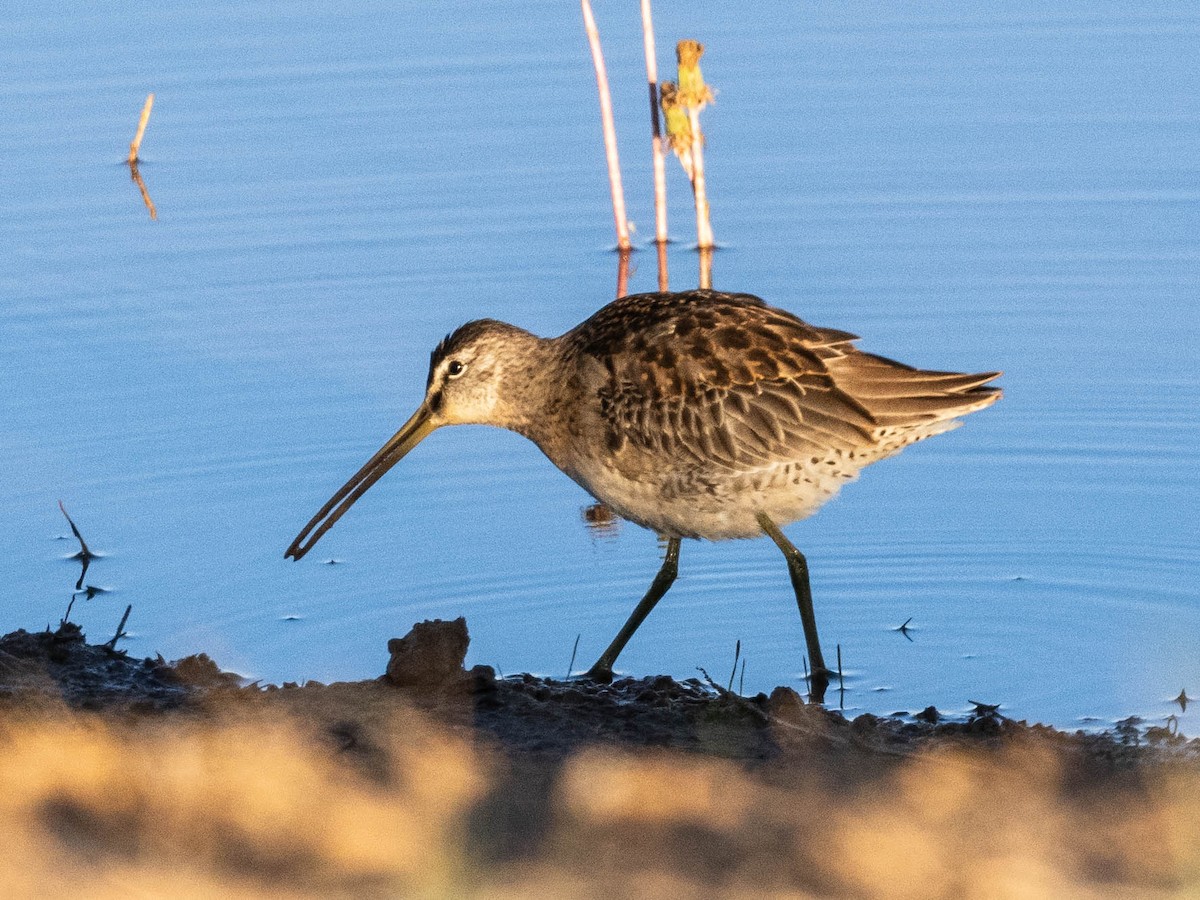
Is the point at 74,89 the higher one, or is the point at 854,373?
the point at 74,89

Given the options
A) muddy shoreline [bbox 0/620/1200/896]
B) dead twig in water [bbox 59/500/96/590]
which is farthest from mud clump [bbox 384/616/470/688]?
dead twig in water [bbox 59/500/96/590]

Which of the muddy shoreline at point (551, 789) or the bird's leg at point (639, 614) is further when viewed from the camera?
the bird's leg at point (639, 614)

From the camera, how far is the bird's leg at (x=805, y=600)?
5.46 m

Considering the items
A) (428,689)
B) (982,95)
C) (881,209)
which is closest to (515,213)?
(881,209)

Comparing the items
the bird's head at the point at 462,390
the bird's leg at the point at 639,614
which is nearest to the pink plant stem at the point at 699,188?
the bird's head at the point at 462,390

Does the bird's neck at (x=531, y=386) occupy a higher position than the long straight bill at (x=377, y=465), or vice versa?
the bird's neck at (x=531, y=386)

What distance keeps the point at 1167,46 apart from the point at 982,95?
0.97 m

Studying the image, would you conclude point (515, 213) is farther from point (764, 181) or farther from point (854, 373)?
point (854, 373)

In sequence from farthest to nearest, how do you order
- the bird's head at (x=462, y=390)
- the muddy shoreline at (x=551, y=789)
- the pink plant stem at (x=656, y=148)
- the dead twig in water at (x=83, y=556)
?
1. the pink plant stem at (x=656, y=148)
2. the dead twig in water at (x=83, y=556)
3. the bird's head at (x=462, y=390)
4. the muddy shoreline at (x=551, y=789)

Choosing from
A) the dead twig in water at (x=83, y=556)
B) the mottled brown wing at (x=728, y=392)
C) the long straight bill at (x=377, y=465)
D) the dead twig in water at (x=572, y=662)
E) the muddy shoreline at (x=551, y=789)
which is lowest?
the muddy shoreline at (x=551, y=789)

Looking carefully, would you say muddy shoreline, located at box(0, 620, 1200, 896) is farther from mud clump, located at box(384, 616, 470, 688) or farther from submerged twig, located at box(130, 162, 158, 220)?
submerged twig, located at box(130, 162, 158, 220)

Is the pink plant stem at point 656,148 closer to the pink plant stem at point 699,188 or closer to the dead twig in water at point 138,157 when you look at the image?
the pink plant stem at point 699,188

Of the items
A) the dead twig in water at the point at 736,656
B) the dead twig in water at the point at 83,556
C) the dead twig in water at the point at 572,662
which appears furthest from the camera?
the dead twig in water at the point at 83,556

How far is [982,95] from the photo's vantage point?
9.31 m
